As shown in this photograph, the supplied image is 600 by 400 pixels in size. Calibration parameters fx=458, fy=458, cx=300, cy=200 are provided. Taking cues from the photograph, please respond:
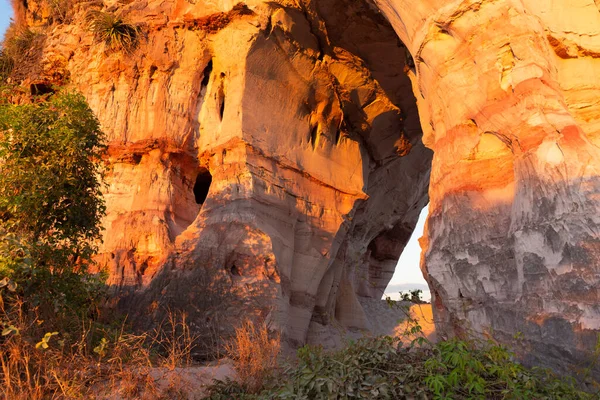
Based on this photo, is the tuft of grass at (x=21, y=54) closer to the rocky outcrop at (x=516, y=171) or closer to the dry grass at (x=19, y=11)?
the dry grass at (x=19, y=11)

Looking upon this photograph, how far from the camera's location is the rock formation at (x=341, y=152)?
468 centimetres

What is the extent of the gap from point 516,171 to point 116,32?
31.3 ft

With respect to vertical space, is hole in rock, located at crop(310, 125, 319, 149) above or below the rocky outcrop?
above

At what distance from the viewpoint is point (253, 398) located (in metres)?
4.28

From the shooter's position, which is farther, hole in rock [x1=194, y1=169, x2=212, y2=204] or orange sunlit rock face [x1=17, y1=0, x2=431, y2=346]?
hole in rock [x1=194, y1=169, x2=212, y2=204]

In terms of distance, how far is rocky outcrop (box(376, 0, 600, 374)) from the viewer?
4.20 m

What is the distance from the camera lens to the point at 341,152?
12094 millimetres

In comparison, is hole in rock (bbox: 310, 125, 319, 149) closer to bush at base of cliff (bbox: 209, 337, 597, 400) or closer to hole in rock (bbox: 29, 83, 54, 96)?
hole in rock (bbox: 29, 83, 54, 96)

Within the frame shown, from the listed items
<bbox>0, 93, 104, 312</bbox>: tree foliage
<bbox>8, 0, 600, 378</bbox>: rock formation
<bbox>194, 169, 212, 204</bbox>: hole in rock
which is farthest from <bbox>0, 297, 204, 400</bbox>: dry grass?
<bbox>194, 169, 212, 204</bbox>: hole in rock

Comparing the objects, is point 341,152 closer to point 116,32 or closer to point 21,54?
point 116,32

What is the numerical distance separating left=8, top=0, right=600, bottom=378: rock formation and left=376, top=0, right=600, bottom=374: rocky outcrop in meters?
0.02

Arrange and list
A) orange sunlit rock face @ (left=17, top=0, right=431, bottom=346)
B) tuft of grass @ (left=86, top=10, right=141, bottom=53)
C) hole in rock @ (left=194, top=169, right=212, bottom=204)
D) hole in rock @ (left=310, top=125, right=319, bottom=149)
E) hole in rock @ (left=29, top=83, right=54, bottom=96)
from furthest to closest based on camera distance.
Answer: hole in rock @ (left=29, top=83, right=54, bottom=96) < hole in rock @ (left=194, top=169, right=212, bottom=204) < hole in rock @ (left=310, top=125, right=319, bottom=149) < tuft of grass @ (left=86, top=10, right=141, bottom=53) < orange sunlit rock face @ (left=17, top=0, right=431, bottom=346)

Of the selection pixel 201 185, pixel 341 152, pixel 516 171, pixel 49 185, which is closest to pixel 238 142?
pixel 201 185

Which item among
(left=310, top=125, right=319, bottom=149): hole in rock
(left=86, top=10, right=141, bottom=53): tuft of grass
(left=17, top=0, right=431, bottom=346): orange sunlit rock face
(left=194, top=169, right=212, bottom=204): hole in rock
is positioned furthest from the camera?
(left=194, top=169, right=212, bottom=204): hole in rock
